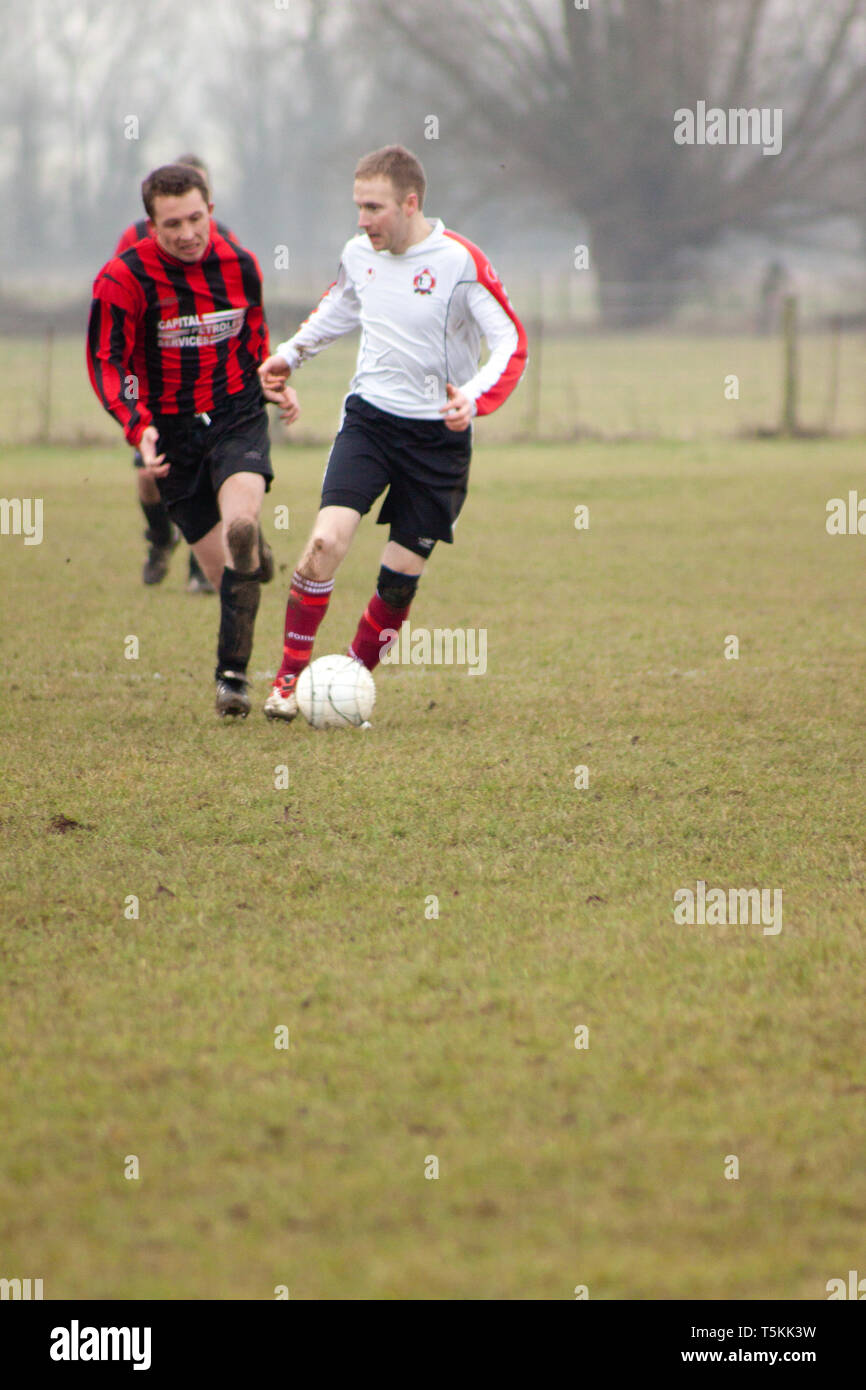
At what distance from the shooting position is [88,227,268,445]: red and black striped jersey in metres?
5.56

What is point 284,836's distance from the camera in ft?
14.3

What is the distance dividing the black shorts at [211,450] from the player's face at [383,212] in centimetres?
89

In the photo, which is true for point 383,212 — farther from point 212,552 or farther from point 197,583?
point 197,583

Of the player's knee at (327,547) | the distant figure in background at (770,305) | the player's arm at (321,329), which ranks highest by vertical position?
the distant figure in background at (770,305)

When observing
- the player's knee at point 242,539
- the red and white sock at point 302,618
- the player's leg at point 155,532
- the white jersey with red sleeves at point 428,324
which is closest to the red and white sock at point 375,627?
the red and white sock at point 302,618

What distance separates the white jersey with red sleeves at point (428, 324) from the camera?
5.42 meters

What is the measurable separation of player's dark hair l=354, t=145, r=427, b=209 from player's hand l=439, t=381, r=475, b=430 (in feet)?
2.41

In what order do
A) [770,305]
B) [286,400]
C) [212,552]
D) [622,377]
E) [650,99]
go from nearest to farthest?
[286,400] < [212,552] < [622,377] < [770,305] < [650,99]

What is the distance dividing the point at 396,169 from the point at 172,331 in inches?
43.0

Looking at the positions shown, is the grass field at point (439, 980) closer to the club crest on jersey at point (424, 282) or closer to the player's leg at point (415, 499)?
the player's leg at point (415, 499)

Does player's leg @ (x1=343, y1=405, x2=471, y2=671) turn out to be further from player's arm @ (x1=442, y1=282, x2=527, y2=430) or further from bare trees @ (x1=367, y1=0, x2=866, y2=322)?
bare trees @ (x1=367, y1=0, x2=866, y2=322)

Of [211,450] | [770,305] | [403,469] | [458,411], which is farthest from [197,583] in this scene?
[770,305]

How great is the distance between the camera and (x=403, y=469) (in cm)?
559
